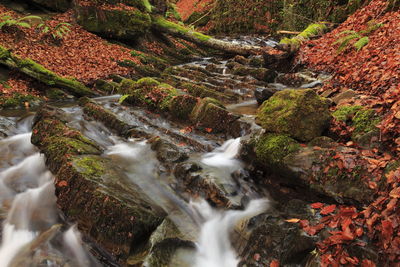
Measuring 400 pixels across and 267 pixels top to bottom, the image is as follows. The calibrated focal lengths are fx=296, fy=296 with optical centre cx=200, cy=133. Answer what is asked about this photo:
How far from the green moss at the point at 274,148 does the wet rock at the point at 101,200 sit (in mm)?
1987

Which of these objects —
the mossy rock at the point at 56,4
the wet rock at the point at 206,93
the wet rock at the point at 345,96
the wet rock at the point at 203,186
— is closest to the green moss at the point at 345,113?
the wet rock at the point at 345,96

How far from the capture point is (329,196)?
4.24m

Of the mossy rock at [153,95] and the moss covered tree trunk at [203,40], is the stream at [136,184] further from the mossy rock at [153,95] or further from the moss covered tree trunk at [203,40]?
the moss covered tree trunk at [203,40]

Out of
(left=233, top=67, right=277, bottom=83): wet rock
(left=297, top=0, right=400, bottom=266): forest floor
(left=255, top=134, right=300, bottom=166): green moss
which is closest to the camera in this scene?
(left=297, top=0, right=400, bottom=266): forest floor

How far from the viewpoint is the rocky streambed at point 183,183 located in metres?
3.97

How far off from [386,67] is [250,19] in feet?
63.6

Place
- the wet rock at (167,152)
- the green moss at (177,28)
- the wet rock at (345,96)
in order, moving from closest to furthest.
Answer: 1. the wet rock at (167,152)
2. the wet rock at (345,96)
3. the green moss at (177,28)

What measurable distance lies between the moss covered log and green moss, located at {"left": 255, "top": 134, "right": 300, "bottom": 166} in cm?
721

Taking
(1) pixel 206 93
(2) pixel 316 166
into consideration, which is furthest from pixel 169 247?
(1) pixel 206 93

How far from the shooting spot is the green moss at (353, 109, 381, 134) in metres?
4.76

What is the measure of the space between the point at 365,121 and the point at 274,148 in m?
1.55

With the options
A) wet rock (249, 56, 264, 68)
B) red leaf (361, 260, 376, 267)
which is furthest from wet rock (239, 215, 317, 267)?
wet rock (249, 56, 264, 68)

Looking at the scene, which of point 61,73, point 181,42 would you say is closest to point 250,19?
point 181,42

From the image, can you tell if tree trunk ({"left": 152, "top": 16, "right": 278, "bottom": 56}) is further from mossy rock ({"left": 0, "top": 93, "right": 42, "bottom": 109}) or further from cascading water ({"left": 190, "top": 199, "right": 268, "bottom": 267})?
cascading water ({"left": 190, "top": 199, "right": 268, "bottom": 267})
